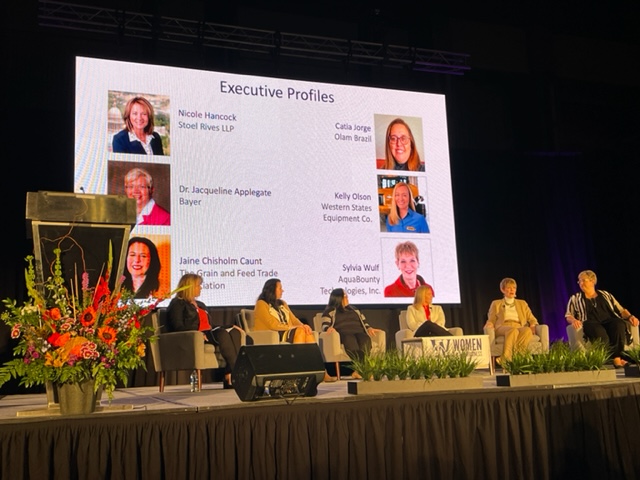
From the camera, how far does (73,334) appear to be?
271 cm

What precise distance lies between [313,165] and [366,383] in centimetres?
393

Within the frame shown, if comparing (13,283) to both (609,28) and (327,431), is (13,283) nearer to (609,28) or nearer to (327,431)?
(327,431)

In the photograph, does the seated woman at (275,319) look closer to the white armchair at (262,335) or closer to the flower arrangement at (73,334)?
the white armchair at (262,335)

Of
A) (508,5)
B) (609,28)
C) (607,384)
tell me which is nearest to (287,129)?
(508,5)

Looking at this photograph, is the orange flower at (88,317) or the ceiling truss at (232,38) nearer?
the orange flower at (88,317)

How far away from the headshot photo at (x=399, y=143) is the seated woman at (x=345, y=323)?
1.67m

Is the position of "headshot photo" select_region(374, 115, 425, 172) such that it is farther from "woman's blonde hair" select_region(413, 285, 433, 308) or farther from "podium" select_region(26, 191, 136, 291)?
"podium" select_region(26, 191, 136, 291)

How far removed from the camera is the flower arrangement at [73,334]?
8.84ft

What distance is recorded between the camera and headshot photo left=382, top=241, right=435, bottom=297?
7.07m

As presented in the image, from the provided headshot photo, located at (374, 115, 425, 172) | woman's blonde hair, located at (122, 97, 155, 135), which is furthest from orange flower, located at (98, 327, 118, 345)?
headshot photo, located at (374, 115, 425, 172)

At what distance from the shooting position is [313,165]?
694cm

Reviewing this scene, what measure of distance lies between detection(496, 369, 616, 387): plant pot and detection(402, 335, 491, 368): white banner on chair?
69 centimetres

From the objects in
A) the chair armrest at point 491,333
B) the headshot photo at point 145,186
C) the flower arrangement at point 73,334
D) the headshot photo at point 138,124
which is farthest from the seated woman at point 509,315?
the flower arrangement at point 73,334

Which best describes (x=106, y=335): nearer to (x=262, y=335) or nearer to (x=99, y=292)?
(x=99, y=292)
